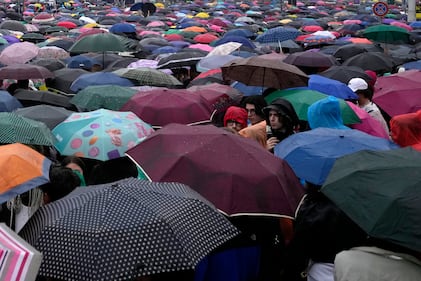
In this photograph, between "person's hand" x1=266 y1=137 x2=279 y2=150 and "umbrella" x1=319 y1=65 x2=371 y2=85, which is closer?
"person's hand" x1=266 y1=137 x2=279 y2=150

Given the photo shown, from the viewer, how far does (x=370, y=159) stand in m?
3.48

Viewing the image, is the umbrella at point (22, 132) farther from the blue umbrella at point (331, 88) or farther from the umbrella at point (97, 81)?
the blue umbrella at point (331, 88)

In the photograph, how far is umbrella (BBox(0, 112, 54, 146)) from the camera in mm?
5055

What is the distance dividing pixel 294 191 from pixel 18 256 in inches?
79.1

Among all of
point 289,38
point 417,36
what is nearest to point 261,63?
point 289,38

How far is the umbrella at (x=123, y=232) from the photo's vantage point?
111 inches

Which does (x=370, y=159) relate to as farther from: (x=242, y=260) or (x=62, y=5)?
(x=62, y=5)

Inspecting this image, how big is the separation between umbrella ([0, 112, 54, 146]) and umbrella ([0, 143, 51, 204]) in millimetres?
1314

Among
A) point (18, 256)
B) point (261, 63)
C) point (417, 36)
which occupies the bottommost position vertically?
point (417, 36)

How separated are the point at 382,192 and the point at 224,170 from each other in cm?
112

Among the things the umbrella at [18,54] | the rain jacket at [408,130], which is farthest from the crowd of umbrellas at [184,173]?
the umbrella at [18,54]

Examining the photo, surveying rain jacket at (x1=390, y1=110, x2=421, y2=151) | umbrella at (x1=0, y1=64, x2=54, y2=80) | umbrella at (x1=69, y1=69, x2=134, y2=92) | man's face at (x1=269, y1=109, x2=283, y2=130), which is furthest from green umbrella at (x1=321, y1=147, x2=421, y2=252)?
umbrella at (x1=0, y1=64, x2=54, y2=80)

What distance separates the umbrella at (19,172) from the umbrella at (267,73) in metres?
4.19

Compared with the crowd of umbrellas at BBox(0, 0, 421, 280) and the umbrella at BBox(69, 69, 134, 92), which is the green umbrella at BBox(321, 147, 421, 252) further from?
the umbrella at BBox(69, 69, 134, 92)
